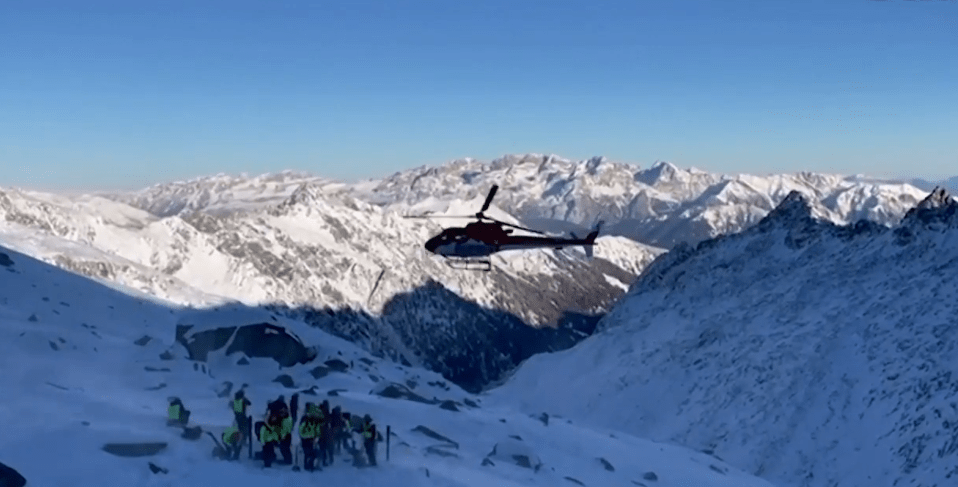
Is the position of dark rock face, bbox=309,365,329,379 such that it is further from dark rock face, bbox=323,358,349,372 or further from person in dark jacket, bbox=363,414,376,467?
person in dark jacket, bbox=363,414,376,467

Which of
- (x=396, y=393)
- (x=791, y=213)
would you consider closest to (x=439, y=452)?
(x=396, y=393)

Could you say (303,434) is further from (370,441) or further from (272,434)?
(370,441)

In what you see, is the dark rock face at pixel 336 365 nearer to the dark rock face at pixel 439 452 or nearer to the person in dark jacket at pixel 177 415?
the dark rock face at pixel 439 452

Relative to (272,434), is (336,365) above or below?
below

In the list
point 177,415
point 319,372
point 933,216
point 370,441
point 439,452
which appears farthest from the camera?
point 933,216

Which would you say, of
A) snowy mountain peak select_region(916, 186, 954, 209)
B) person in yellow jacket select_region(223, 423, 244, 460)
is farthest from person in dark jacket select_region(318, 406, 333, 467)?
snowy mountain peak select_region(916, 186, 954, 209)

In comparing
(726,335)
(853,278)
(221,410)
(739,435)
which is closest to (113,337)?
(221,410)

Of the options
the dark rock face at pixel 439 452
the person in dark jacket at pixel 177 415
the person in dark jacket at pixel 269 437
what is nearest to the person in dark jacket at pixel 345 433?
the person in dark jacket at pixel 269 437
